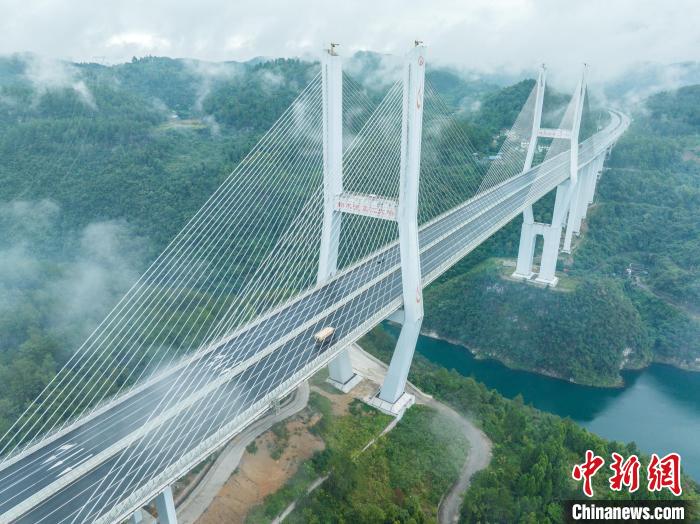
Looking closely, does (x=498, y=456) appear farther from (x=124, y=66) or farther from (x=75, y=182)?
(x=124, y=66)

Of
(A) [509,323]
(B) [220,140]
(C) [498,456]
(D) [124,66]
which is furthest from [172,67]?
(C) [498,456]

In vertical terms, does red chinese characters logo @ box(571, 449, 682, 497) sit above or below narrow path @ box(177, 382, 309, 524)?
below

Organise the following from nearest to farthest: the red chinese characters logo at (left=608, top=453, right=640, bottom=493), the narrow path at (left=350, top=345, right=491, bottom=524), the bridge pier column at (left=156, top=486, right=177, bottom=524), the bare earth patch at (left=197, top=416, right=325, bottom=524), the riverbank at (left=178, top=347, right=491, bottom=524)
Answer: the bridge pier column at (left=156, top=486, right=177, bottom=524), the bare earth patch at (left=197, top=416, right=325, bottom=524), the riverbank at (left=178, top=347, right=491, bottom=524), the narrow path at (left=350, top=345, right=491, bottom=524), the red chinese characters logo at (left=608, top=453, right=640, bottom=493)

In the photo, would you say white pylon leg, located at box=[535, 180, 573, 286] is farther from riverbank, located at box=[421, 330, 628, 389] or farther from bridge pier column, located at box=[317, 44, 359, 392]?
bridge pier column, located at box=[317, 44, 359, 392]

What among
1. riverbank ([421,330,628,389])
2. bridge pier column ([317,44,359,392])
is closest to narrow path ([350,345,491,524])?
bridge pier column ([317,44,359,392])

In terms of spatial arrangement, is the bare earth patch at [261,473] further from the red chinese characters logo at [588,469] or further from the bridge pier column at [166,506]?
the red chinese characters logo at [588,469]

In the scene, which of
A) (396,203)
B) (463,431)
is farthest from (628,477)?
(396,203)
